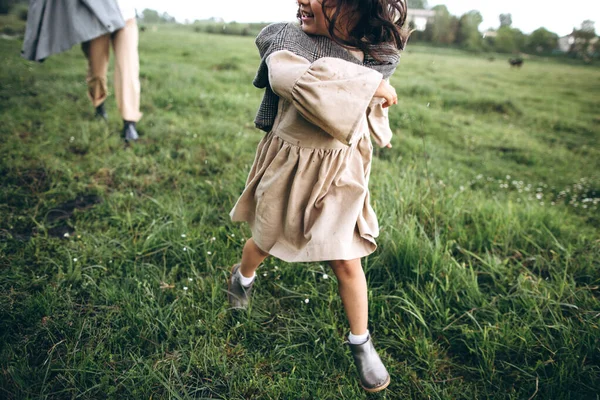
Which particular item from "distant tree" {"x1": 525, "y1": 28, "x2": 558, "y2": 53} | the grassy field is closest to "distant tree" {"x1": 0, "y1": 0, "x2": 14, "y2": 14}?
the grassy field

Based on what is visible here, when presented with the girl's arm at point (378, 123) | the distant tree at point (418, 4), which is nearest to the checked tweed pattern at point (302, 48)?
the girl's arm at point (378, 123)

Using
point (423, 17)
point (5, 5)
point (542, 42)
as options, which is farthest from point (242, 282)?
point (542, 42)

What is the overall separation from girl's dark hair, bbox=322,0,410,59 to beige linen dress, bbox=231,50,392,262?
0.53 feet

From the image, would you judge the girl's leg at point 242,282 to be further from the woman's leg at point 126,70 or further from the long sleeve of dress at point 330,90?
the woman's leg at point 126,70

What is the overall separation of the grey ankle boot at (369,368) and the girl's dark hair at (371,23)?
45.3 inches

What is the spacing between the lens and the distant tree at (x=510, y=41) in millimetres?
16217

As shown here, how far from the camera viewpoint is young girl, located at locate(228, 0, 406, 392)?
1.19m

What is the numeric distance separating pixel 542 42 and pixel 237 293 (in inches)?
970

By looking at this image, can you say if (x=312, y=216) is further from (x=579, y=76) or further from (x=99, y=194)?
(x=579, y=76)

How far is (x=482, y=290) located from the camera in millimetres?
2051

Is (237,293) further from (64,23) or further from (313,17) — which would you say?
(64,23)

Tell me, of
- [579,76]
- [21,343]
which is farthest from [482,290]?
[579,76]

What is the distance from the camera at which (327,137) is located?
1.38 m

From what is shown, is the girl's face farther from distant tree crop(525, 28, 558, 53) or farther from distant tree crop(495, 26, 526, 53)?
distant tree crop(525, 28, 558, 53)
